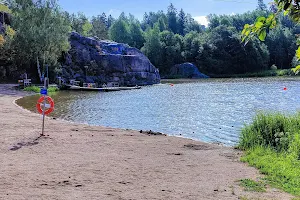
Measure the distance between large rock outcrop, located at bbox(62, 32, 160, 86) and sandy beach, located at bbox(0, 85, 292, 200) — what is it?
4251 cm

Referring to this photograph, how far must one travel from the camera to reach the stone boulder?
289 ft

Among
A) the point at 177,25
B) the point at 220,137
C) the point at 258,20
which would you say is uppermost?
the point at 177,25

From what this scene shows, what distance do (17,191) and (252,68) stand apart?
308 ft

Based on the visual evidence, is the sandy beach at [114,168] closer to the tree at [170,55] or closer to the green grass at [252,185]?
the green grass at [252,185]

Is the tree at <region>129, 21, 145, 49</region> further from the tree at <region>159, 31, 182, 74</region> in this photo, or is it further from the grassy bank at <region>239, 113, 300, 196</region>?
the grassy bank at <region>239, 113, 300, 196</region>

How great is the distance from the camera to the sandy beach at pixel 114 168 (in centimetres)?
572

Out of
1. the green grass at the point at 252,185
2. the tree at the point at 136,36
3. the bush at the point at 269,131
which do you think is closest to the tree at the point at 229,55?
the tree at the point at 136,36

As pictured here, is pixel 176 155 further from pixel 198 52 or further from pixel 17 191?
pixel 198 52

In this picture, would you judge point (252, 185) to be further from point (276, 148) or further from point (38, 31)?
point (38, 31)

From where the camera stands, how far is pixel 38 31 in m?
39.8

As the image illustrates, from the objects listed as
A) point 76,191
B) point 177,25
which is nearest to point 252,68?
point 177,25

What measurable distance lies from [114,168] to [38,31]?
36.1m

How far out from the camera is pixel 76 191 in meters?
5.73

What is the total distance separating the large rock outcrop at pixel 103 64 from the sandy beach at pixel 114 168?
4251 cm
